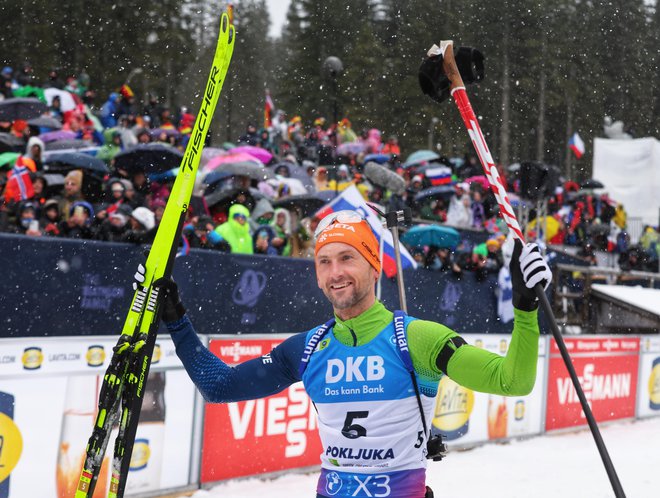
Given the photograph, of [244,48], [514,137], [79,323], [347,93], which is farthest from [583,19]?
[79,323]

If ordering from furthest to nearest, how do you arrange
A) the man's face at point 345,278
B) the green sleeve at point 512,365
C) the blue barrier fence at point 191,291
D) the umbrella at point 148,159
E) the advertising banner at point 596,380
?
1. the umbrella at point 148,159
2. the advertising banner at point 596,380
3. the blue barrier fence at point 191,291
4. the man's face at point 345,278
5. the green sleeve at point 512,365

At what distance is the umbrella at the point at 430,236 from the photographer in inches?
498

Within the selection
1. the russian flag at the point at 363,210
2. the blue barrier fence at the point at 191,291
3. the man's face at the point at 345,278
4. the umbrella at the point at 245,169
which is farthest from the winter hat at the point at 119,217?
the man's face at the point at 345,278

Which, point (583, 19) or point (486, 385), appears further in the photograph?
point (583, 19)

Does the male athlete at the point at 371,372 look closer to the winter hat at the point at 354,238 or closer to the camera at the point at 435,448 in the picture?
the winter hat at the point at 354,238

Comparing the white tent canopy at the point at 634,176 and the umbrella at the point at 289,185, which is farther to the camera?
the white tent canopy at the point at 634,176

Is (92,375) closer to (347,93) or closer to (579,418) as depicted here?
(579,418)

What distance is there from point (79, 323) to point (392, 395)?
20.7ft

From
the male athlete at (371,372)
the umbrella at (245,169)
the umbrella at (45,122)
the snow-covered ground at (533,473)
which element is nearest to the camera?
the male athlete at (371,372)

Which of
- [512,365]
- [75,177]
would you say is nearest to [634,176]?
[75,177]

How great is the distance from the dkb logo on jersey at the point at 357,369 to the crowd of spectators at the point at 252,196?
6.26 m

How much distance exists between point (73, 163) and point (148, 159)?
1.11m

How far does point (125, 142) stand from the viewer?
45.2 ft

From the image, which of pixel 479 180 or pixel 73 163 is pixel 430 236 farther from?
pixel 479 180
